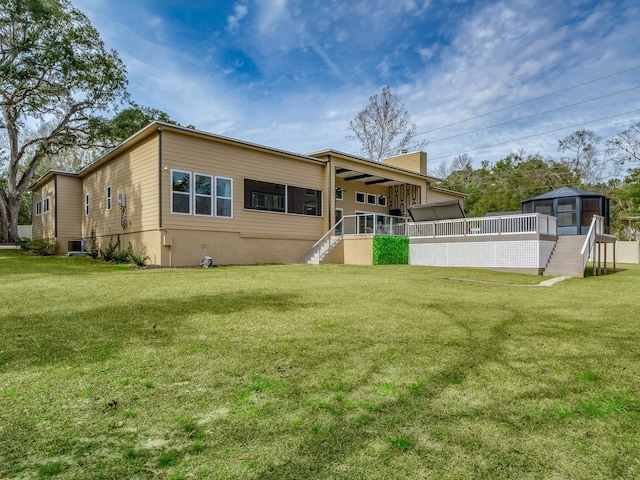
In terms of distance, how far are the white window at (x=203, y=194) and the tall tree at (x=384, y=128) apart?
56.5 ft

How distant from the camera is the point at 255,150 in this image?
13477mm

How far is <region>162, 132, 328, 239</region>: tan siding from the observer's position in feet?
37.8

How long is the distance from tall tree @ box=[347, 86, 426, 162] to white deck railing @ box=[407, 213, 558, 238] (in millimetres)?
13628

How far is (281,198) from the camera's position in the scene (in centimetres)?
1436

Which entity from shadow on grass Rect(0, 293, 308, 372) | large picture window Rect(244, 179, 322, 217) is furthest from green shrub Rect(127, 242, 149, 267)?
shadow on grass Rect(0, 293, 308, 372)

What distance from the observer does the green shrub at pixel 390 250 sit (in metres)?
14.2

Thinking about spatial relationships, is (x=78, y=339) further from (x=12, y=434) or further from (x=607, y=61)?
(x=607, y=61)

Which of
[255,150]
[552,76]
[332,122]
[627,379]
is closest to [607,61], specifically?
[552,76]

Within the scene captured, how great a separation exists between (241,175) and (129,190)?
13.1 ft

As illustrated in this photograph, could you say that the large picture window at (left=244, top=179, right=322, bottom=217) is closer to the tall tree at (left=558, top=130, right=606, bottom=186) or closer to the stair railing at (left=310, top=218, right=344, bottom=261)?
the stair railing at (left=310, top=218, right=344, bottom=261)

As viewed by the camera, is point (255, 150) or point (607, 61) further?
point (607, 61)

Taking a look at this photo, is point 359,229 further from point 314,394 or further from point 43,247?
point 43,247

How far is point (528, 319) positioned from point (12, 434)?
4905 mm

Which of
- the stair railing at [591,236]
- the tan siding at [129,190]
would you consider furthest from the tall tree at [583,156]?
the tan siding at [129,190]
